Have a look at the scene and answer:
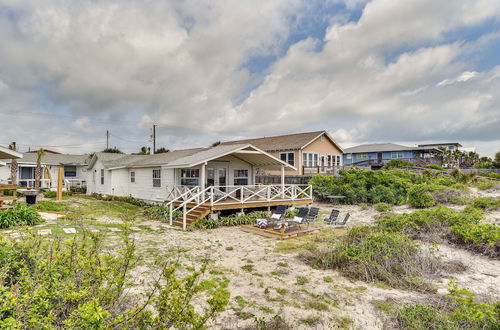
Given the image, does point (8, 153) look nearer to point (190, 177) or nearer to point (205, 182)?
point (190, 177)

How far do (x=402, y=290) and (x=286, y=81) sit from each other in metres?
16.7

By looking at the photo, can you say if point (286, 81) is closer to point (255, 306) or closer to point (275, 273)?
point (275, 273)

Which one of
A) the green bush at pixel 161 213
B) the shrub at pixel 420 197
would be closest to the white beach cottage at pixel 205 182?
the green bush at pixel 161 213

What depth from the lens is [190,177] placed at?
16047mm

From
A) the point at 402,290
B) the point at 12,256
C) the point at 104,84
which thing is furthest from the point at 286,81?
the point at 12,256

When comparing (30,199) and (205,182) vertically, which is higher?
(205,182)

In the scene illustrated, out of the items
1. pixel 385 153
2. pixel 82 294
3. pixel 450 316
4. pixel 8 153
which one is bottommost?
pixel 450 316

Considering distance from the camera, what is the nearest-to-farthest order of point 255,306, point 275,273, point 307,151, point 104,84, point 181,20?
point 255,306 → point 275,273 → point 181,20 → point 104,84 → point 307,151

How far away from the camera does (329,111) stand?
77.5 feet

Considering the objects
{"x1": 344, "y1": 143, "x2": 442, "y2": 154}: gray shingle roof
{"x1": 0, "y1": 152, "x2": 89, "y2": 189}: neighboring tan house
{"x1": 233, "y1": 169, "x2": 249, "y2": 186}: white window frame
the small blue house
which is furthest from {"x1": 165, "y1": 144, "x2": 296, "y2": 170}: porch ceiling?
{"x1": 344, "y1": 143, "x2": 442, "y2": 154}: gray shingle roof

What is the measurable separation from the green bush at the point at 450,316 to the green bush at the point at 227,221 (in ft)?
29.9

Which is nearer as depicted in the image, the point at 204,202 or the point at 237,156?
the point at 204,202

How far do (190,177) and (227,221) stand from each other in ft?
13.8

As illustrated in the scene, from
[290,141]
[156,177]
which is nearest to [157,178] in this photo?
[156,177]
